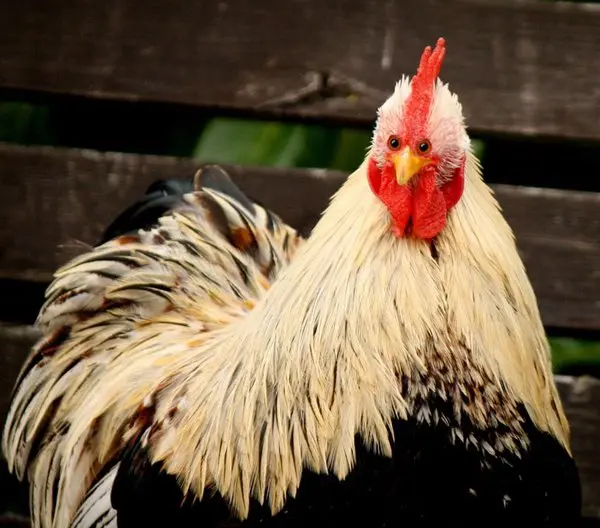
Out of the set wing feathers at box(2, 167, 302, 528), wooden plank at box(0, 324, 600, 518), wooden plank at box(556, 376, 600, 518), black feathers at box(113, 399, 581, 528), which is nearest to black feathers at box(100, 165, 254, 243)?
wing feathers at box(2, 167, 302, 528)

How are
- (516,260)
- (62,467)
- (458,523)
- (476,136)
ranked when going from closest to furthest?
(458,523) → (516,260) → (62,467) → (476,136)

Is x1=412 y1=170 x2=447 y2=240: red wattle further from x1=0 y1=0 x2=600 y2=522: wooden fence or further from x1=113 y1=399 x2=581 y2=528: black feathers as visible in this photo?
x1=0 y1=0 x2=600 y2=522: wooden fence

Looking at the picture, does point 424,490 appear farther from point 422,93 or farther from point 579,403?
point 579,403

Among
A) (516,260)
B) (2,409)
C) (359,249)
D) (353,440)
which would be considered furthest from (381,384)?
(2,409)

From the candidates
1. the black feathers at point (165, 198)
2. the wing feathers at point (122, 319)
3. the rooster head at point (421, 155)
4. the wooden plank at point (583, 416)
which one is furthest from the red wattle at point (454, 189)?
the wooden plank at point (583, 416)

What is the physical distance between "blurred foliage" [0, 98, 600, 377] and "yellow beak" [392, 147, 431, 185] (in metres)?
0.99

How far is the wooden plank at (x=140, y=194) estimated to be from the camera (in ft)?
8.45

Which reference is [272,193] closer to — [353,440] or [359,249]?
[359,249]

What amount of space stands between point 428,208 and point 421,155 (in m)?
0.10

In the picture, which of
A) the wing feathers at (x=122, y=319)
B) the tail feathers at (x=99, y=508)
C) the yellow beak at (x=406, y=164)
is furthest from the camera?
the wing feathers at (x=122, y=319)

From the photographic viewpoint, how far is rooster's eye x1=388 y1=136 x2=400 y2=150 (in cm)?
168

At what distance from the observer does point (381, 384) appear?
1662 millimetres

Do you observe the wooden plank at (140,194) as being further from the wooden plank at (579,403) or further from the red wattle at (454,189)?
the red wattle at (454,189)

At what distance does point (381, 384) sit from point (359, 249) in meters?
0.25
